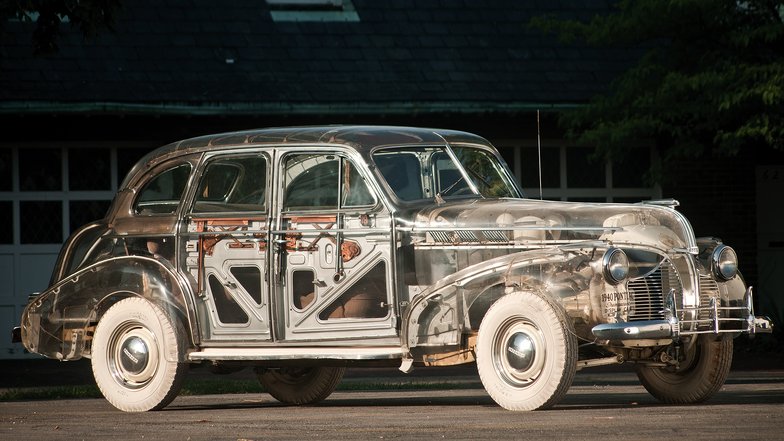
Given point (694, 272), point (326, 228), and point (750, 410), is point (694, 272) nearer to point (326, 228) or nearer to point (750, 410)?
point (750, 410)

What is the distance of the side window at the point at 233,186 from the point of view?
10758mm

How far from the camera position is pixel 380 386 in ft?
45.8

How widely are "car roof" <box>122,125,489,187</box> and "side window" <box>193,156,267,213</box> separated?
131 millimetres

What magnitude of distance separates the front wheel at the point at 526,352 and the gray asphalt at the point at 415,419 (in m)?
0.14

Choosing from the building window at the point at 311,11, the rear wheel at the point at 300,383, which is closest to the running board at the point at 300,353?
the rear wheel at the point at 300,383

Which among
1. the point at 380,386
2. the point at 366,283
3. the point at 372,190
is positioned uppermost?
the point at 372,190

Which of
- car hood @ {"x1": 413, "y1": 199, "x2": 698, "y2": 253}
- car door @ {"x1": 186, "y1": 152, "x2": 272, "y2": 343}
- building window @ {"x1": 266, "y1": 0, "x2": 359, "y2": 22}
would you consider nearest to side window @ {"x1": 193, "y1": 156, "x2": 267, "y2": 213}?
car door @ {"x1": 186, "y1": 152, "x2": 272, "y2": 343}

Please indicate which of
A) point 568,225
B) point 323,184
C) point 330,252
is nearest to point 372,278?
point 330,252

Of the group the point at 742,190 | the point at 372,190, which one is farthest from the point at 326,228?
the point at 742,190

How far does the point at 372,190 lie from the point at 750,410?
2.92 meters

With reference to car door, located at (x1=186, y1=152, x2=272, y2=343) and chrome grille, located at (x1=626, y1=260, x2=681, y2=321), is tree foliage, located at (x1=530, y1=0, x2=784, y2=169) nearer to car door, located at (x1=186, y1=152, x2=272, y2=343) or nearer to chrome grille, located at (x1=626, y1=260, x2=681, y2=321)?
chrome grille, located at (x1=626, y1=260, x2=681, y2=321)

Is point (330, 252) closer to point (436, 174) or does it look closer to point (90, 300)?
point (436, 174)

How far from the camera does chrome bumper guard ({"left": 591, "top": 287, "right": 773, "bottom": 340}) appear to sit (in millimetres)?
9125

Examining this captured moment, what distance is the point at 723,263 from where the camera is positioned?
9.95 metres
